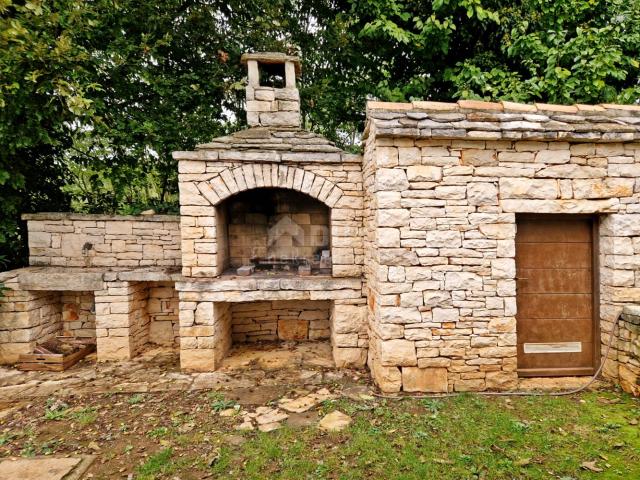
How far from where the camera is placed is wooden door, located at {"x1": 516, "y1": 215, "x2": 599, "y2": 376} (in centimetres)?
434

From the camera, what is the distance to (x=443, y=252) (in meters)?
4.09

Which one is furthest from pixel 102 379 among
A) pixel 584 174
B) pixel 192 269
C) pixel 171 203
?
pixel 584 174

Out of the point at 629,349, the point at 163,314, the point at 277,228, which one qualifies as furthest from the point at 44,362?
the point at 629,349

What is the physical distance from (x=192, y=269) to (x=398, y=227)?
3.12m

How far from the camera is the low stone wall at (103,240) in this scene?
589 centimetres

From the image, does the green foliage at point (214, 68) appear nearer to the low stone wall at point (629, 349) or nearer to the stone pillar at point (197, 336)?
the stone pillar at point (197, 336)

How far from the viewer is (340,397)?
4.09 m

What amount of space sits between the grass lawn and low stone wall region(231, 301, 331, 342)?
2144 mm

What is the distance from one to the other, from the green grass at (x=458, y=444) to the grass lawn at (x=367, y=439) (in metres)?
0.01

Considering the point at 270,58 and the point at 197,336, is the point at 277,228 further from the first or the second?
the point at 270,58

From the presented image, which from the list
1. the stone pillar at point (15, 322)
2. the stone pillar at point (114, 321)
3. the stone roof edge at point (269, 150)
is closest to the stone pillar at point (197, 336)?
the stone pillar at point (114, 321)

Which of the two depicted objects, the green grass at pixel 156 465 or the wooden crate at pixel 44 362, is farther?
the wooden crate at pixel 44 362

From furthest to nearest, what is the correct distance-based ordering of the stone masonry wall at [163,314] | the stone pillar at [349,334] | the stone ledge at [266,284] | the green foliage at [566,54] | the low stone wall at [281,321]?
the low stone wall at [281,321] < the stone masonry wall at [163,314] < the green foliage at [566,54] < the stone pillar at [349,334] < the stone ledge at [266,284]

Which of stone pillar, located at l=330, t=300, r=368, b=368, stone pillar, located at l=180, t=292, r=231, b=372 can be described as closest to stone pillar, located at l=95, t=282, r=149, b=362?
stone pillar, located at l=180, t=292, r=231, b=372
